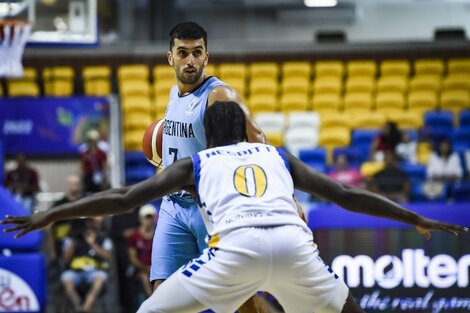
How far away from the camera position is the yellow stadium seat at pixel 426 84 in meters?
18.5

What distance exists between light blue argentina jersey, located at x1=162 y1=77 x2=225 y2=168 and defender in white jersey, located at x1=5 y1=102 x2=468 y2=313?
3.01 ft

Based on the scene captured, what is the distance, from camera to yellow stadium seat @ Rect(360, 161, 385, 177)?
14.1 metres

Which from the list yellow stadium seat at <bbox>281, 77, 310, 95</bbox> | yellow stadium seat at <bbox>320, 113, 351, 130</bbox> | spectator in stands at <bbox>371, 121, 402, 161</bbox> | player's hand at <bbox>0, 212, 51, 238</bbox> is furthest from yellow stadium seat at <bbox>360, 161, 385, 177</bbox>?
player's hand at <bbox>0, 212, 51, 238</bbox>

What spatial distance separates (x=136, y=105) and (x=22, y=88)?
6.59 feet

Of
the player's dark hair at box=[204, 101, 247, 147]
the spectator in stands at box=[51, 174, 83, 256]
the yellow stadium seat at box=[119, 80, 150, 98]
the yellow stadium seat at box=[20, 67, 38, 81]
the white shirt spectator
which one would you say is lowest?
the spectator in stands at box=[51, 174, 83, 256]

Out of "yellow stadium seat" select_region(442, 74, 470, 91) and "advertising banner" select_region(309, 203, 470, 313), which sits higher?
"yellow stadium seat" select_region(442, 74, 470, 91)

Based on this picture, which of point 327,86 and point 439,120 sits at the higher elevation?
point 327,86

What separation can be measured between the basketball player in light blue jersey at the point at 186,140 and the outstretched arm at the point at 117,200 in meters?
0.99

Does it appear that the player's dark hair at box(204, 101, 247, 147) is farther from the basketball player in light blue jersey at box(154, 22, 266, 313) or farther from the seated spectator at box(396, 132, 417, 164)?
the seated spectator at box(396, 132, 417, 164)

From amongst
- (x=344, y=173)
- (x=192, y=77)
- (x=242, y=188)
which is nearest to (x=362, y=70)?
(x=344, y=173)

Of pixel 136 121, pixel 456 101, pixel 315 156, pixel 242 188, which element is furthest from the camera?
pixel 456 101

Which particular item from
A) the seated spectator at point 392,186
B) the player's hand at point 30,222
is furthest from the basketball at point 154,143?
the seated spectator at point 392,186

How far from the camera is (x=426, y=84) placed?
18469 mm

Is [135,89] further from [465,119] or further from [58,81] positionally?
[465,119]
